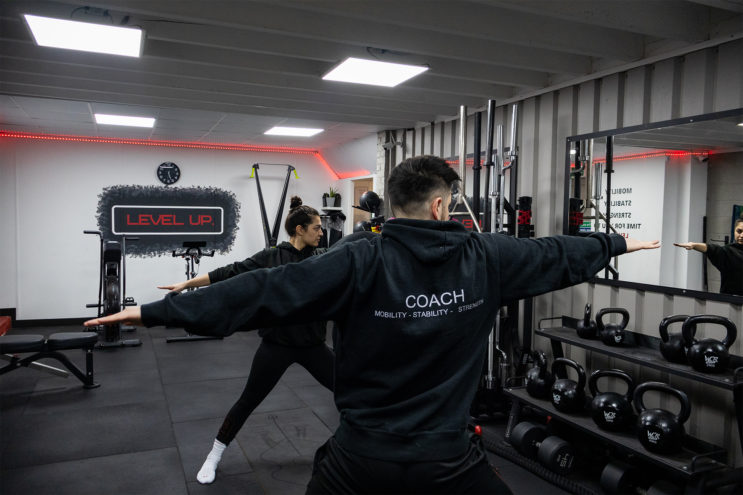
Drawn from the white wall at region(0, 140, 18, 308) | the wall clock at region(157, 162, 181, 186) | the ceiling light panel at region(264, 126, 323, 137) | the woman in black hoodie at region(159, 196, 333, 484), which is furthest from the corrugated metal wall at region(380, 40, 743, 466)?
the white wall at region(0, 140, 18, 308)

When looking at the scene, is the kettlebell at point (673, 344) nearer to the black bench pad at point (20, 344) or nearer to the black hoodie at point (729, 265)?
the black hoodie at point (729, 265)

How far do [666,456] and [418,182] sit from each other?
203cm

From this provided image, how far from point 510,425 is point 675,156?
6.27 ft

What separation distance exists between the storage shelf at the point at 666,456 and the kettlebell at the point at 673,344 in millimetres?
435

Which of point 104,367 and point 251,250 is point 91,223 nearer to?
point 251,250

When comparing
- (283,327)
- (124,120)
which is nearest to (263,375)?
(283,327)

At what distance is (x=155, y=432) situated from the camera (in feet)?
12.2

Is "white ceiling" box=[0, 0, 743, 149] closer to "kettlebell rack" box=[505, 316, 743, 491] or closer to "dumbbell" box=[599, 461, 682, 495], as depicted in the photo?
"kettlebell rack" box=[505, 316, 743, 491]

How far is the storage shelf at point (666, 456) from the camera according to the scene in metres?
2.49

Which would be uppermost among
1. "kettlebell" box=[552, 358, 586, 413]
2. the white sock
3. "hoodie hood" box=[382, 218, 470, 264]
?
"hoodie hood" box=[382, 218, 470, 264]

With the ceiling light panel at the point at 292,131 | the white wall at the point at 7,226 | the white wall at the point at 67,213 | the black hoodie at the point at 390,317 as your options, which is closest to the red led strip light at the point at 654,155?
the black hoodie at the point at 390,317

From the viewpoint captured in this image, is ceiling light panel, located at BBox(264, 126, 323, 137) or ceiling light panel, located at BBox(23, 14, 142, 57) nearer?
ceiling light panel, located at BBox(23, 14, 142, 57)

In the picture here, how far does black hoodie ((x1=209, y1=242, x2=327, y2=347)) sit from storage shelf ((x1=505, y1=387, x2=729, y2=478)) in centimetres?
144

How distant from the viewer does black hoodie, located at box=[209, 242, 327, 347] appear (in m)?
2.87
